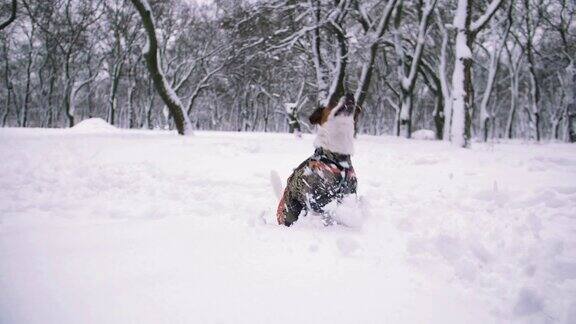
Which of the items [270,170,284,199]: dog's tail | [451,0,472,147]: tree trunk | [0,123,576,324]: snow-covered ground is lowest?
[0,123,576,324]: snow-covered ground

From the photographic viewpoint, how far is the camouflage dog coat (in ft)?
12.5

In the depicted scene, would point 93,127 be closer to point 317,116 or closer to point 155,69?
point 155,69

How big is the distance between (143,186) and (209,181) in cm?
113

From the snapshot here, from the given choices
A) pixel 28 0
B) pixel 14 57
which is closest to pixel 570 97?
pixel 28 0

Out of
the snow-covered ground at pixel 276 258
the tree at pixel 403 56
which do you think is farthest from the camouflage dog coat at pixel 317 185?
the tree at pixel 403 56

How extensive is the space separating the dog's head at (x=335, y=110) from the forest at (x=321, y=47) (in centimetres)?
809

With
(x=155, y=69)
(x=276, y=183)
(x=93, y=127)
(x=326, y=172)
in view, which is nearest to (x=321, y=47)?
(x=155, y=69)

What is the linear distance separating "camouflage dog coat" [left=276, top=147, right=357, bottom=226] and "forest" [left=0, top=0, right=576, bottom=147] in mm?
8372

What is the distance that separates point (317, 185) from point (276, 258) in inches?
45.4

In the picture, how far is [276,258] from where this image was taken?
110 inches

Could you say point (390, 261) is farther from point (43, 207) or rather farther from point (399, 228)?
point (43, 207)

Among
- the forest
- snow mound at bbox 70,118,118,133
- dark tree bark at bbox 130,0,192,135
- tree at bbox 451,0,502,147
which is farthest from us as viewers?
snow mound at bbox 70,118,118,133

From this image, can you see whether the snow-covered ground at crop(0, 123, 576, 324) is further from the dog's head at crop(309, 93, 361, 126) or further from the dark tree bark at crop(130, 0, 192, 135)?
the dark tree bark at crop(130, 0, 192, 135)

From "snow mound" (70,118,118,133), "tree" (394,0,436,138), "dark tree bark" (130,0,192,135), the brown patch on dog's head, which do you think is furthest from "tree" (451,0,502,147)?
"snow mound" (70,118,118,133)
